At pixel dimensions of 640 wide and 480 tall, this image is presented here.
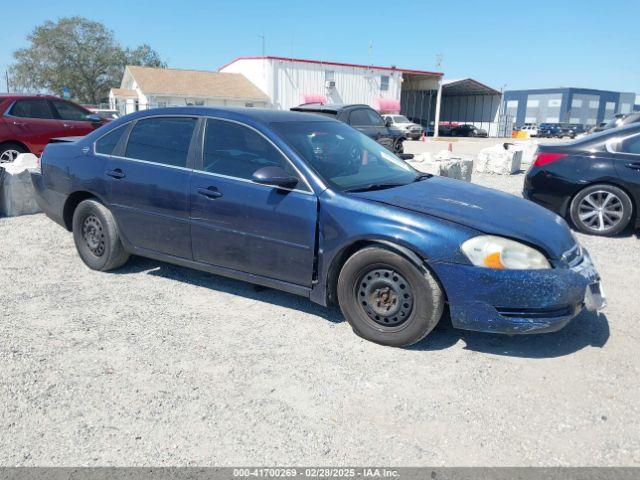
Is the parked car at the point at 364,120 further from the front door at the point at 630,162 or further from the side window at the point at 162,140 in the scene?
the side window at the point at 162,140

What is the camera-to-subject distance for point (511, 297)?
338 cm

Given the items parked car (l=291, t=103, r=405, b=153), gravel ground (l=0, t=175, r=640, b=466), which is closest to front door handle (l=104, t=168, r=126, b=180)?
gravel ground (l=0, t=175, r=640, b=466)

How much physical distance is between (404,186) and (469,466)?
224cm

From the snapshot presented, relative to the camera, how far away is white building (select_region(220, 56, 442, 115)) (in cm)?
4012

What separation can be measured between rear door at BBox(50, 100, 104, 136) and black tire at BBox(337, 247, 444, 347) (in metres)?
8.64

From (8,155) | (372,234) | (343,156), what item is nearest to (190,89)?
(8,155)

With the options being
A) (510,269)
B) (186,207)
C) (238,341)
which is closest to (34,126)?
(186,207)

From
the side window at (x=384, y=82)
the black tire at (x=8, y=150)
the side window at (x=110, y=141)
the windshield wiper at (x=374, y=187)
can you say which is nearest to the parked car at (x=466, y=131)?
the side window at (x=384, y=82)

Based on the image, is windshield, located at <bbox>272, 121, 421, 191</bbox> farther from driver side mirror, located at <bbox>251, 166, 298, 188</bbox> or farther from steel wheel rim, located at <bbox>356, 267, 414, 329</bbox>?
steel wheel rim, located at <bbox>356, 267, 414, 329</bbox>

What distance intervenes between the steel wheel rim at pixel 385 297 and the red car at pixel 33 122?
8410 millimetres

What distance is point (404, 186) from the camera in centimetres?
422

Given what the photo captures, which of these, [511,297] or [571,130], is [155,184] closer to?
[511,297]

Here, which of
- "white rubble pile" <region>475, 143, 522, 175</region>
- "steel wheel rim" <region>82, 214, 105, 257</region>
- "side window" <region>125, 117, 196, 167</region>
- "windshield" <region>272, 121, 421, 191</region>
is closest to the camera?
"windshield" <region>272, 121, 421, 191</region>

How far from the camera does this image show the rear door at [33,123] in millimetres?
9625
